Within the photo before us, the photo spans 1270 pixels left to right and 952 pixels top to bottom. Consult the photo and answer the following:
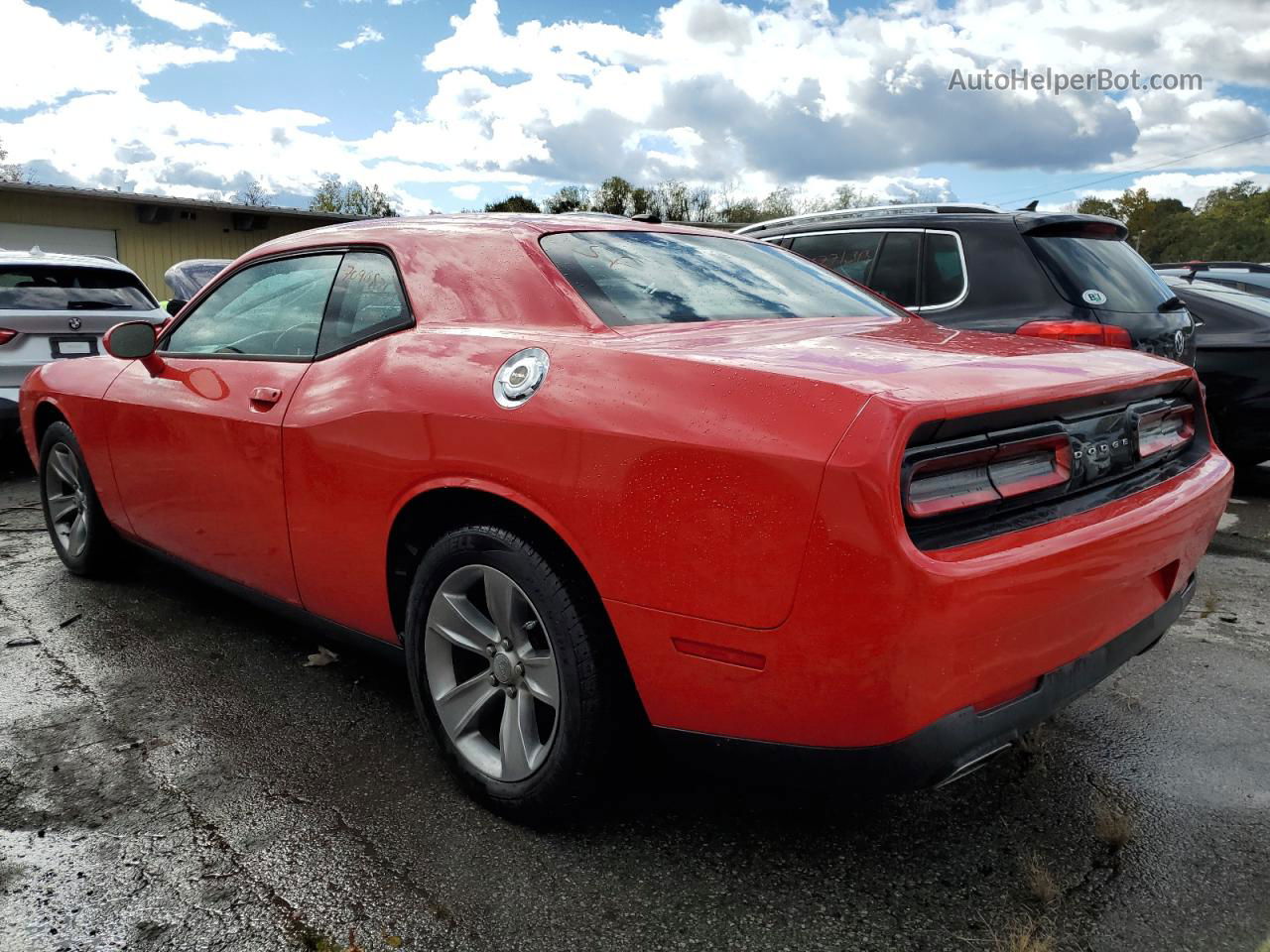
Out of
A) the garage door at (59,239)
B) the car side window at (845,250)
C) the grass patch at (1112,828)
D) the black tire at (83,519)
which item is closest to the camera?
the grass patch at (1112,828)

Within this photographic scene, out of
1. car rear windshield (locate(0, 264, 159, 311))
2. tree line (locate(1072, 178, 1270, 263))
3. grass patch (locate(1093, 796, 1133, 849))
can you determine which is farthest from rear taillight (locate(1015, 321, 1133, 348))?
tree line (locate(1072, 178, 1270, 263))

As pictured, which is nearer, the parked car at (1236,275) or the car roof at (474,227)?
the car roof at (474,227)

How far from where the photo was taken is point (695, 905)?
2.18 m

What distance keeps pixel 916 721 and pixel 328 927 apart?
128cm

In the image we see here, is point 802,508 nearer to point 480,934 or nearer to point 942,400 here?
point 942,400

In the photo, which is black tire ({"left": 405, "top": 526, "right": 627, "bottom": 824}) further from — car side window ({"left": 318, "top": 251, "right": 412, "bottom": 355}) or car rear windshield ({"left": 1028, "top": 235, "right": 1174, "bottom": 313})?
car rear windshield ({"left": 1028, "top": 235, "right": 1174, "bottom": 313})

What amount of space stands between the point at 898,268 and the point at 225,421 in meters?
3.55

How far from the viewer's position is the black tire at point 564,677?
2.22 m

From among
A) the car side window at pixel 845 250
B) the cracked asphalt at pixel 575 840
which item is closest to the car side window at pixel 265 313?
the cracked asphalt at pixel 575 840

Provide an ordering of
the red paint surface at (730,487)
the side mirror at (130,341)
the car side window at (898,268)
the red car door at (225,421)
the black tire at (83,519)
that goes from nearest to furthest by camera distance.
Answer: the red paint surface at (730,487) < the red car door at (225,421) < the side mirror at (130,341) < the black tire at (83,519) < the car side window at (898,268)

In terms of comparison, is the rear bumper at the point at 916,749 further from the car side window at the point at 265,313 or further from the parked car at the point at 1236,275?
the parked car at the point at 1236,275

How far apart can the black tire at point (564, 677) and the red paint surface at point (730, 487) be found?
0.11m

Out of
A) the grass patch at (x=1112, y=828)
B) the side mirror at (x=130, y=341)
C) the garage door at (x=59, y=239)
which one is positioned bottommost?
the grass patch at (x=1112, y=828)

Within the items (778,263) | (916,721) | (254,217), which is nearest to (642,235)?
(778,263)
